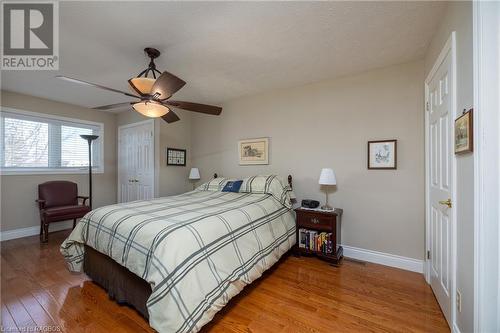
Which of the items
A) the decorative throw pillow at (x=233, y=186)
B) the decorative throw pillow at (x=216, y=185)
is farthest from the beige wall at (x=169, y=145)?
the decorative throw pillow at (x=233, y=186)

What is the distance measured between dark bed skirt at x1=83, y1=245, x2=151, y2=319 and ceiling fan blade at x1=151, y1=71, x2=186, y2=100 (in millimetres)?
1585

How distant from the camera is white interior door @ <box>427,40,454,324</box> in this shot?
151 cm

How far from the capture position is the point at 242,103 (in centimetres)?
373

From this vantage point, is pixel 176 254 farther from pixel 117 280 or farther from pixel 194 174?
pixel 194 174

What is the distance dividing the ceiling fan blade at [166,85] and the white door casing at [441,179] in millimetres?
2107

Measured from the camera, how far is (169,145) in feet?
13.3

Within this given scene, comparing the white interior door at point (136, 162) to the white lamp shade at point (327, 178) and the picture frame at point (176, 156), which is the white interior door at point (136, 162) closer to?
the picture frame at point (176, 156)

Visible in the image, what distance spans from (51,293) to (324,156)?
3.35 meters

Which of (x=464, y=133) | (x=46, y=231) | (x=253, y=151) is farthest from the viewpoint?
(x=253, y=151)

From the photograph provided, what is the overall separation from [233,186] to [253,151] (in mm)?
742

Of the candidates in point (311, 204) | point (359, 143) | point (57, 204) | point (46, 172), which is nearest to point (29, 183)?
point (46, 172)

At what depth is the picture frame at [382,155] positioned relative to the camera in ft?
8.08

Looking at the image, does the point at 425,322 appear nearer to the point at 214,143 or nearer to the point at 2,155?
the point at 214,143

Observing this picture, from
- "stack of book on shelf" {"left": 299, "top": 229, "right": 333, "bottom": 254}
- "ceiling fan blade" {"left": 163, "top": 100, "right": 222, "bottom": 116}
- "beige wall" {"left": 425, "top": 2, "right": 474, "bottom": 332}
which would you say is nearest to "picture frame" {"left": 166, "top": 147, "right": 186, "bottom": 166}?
"ceiling fan blade" {"left": 163, "top": 100, "right": 222, "bottom": 116}
